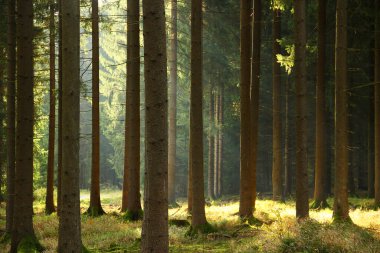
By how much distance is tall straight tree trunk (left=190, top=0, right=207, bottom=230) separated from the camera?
38.9ft

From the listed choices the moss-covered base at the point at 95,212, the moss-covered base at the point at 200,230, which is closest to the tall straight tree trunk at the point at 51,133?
the moss-covered base at the point at 95,212

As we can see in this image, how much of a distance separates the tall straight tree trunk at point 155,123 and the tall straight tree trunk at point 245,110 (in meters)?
7.19

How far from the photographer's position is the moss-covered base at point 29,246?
32.6 feet

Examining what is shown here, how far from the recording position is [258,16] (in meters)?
16.3

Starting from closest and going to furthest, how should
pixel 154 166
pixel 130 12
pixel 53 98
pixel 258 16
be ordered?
pixel 154 166 < pixel 130 12 < pixel 258 16 < pixel 53 98

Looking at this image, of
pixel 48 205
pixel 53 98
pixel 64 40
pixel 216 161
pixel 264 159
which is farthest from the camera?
pixel 264 159

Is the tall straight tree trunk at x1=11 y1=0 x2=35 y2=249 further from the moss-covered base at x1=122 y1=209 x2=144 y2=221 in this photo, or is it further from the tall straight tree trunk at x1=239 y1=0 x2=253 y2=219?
the tall straight tree trunk at x1=239 y1=0 x2=253 y2=219

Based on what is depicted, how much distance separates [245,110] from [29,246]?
705cm

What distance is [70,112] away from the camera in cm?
806

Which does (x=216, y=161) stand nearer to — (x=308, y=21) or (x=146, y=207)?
(x=308, y=21)

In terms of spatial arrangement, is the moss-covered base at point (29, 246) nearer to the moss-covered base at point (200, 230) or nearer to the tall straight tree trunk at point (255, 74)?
the moss-covered base at point (200, 230)

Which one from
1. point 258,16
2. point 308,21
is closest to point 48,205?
point 258,16

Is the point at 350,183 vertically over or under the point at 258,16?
under

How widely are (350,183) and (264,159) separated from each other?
45.4 feet
